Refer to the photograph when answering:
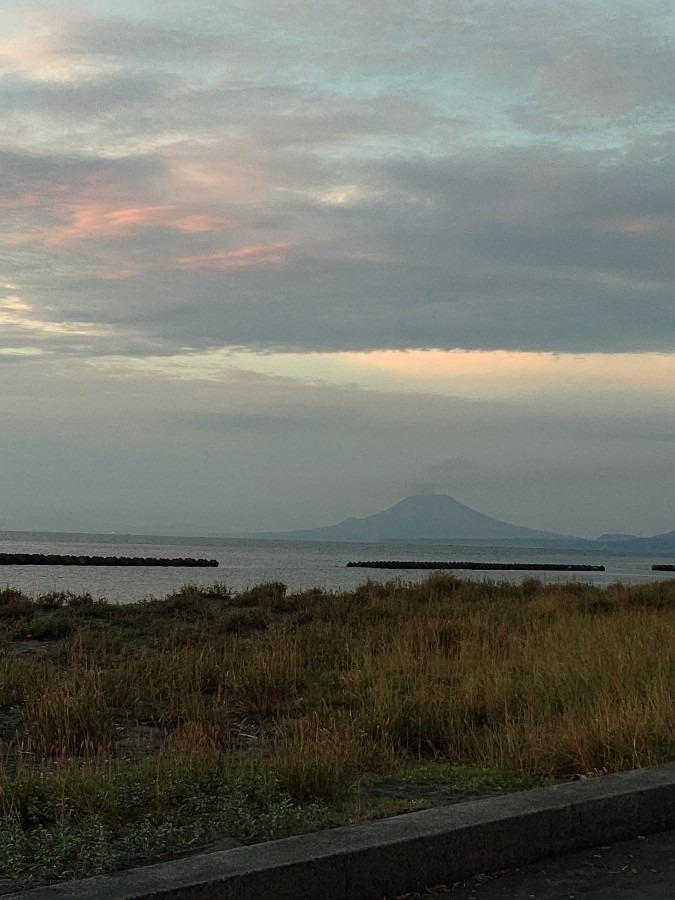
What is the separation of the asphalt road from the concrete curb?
83 millimetres

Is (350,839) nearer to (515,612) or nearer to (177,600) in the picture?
(515,612)

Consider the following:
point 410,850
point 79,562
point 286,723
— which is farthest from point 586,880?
point 79,562

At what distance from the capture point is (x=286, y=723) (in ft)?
31.3

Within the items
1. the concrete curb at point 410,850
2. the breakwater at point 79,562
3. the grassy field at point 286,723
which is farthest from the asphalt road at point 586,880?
the breakwater at point 79,562

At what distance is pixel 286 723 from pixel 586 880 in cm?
513

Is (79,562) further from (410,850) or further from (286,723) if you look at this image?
(410,850)

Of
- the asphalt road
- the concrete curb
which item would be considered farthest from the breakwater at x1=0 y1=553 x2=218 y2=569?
the asphalt road

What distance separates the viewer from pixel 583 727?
727 cm

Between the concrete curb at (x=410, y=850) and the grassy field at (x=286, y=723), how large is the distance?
68cm

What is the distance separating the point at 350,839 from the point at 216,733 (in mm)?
3678

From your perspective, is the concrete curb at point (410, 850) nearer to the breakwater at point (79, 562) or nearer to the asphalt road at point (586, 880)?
the asphalt road at point (586, 880)

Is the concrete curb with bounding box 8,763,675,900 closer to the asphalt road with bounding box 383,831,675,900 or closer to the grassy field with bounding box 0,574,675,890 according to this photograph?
the asphalt road with bounding box 383,831,675,900

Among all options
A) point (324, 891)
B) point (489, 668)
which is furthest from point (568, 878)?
point (489, 668)

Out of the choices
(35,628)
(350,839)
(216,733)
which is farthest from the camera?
(35,628)
